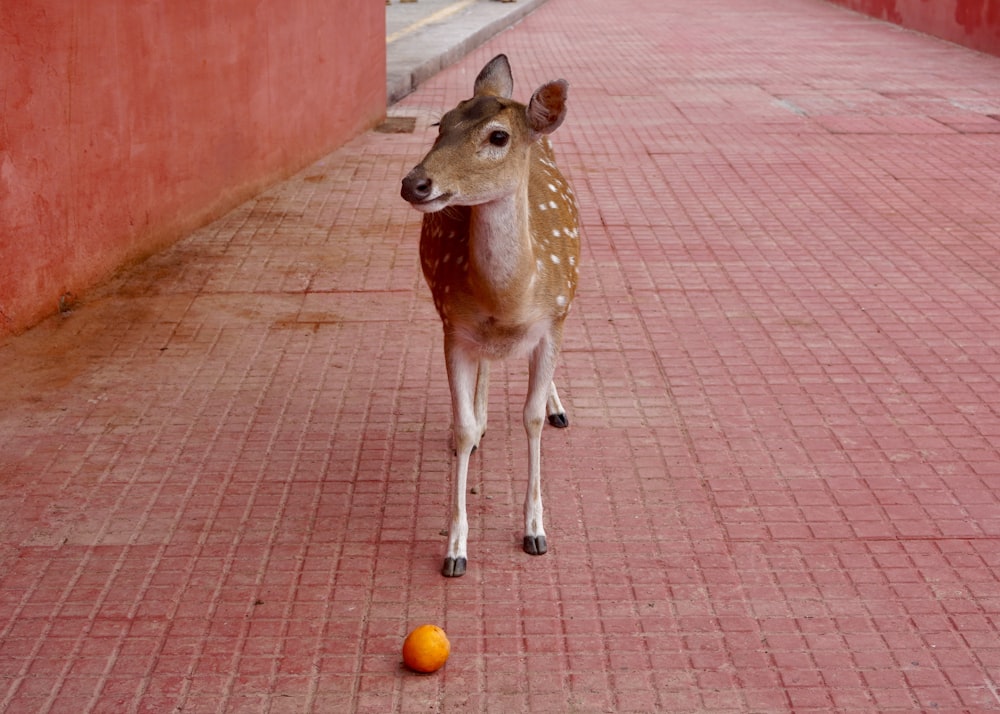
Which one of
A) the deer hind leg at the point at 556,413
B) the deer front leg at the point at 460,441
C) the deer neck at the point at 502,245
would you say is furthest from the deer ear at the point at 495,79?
the deer hind leg at the point at 556,413

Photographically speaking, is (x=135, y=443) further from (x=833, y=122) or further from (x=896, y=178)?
(x=833, y=122)

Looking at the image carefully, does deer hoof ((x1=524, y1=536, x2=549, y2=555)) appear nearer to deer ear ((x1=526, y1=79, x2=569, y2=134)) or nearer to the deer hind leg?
the deer hind leg

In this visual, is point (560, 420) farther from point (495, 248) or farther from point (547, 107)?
point (547, 107)

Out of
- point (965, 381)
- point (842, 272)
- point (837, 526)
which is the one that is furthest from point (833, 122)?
point (837, 526)

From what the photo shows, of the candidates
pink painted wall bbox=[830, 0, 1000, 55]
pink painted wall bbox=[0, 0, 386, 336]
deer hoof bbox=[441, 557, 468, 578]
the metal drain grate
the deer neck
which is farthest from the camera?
pink painted wall bbox=[830, 0, 1000, 55]

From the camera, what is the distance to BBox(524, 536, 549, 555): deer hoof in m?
4.68

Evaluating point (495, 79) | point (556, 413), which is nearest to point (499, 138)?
point (495, 79)

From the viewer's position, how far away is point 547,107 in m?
4.11

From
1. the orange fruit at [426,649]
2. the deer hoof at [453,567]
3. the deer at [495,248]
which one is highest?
the deer at [495,248]

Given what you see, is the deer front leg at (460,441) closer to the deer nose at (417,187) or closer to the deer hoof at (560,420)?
the deer nose at (417,187)

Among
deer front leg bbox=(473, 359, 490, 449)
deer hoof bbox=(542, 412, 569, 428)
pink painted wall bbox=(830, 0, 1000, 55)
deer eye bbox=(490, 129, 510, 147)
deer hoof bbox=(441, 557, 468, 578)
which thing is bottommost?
deer hoof bbox=(441, 557, 468, 578)

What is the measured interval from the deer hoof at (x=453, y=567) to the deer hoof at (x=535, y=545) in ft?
0.86

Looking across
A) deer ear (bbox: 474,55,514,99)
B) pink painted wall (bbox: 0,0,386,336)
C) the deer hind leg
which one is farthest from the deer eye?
pink painted wall (bbox: 0,0,386,336)

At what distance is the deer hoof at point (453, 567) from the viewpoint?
454cm
